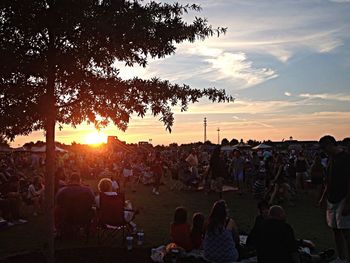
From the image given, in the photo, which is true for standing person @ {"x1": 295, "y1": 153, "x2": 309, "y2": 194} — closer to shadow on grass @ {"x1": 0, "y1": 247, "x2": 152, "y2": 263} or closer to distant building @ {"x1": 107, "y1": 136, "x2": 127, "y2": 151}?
shadow on grass @ {"x1": 0, "y1": 247, "x2": 152, "y2": 263}

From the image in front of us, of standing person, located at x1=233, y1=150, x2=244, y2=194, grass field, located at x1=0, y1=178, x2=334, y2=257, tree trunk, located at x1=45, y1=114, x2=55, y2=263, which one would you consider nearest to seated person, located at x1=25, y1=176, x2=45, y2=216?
grass field, located at x1=0, y1=178, x2=334, y2=257

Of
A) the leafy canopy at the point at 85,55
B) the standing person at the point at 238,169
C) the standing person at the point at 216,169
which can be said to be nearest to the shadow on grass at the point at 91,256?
the leafy canopy at the point at 85,55

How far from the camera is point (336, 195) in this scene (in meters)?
7.05

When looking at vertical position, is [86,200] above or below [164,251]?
above

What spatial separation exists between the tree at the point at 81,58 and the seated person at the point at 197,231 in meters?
2.45

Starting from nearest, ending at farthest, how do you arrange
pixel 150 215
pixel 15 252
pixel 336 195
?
pixel 336 195 → pixel 15 252 → pixel 150 215

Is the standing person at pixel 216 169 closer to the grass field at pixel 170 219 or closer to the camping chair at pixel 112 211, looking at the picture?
the grass field at pixel 170 219

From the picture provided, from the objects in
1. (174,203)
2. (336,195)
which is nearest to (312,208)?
(174,203)

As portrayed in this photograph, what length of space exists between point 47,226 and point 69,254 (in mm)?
1793

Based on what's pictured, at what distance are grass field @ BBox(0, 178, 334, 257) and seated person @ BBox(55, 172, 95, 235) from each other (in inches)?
16.4

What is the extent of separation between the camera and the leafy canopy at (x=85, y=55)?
5.23m

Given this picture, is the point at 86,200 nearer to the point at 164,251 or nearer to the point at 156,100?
the point at 164,251

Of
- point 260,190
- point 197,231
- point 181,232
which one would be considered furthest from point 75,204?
point 260,190

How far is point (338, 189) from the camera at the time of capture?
7047mm
